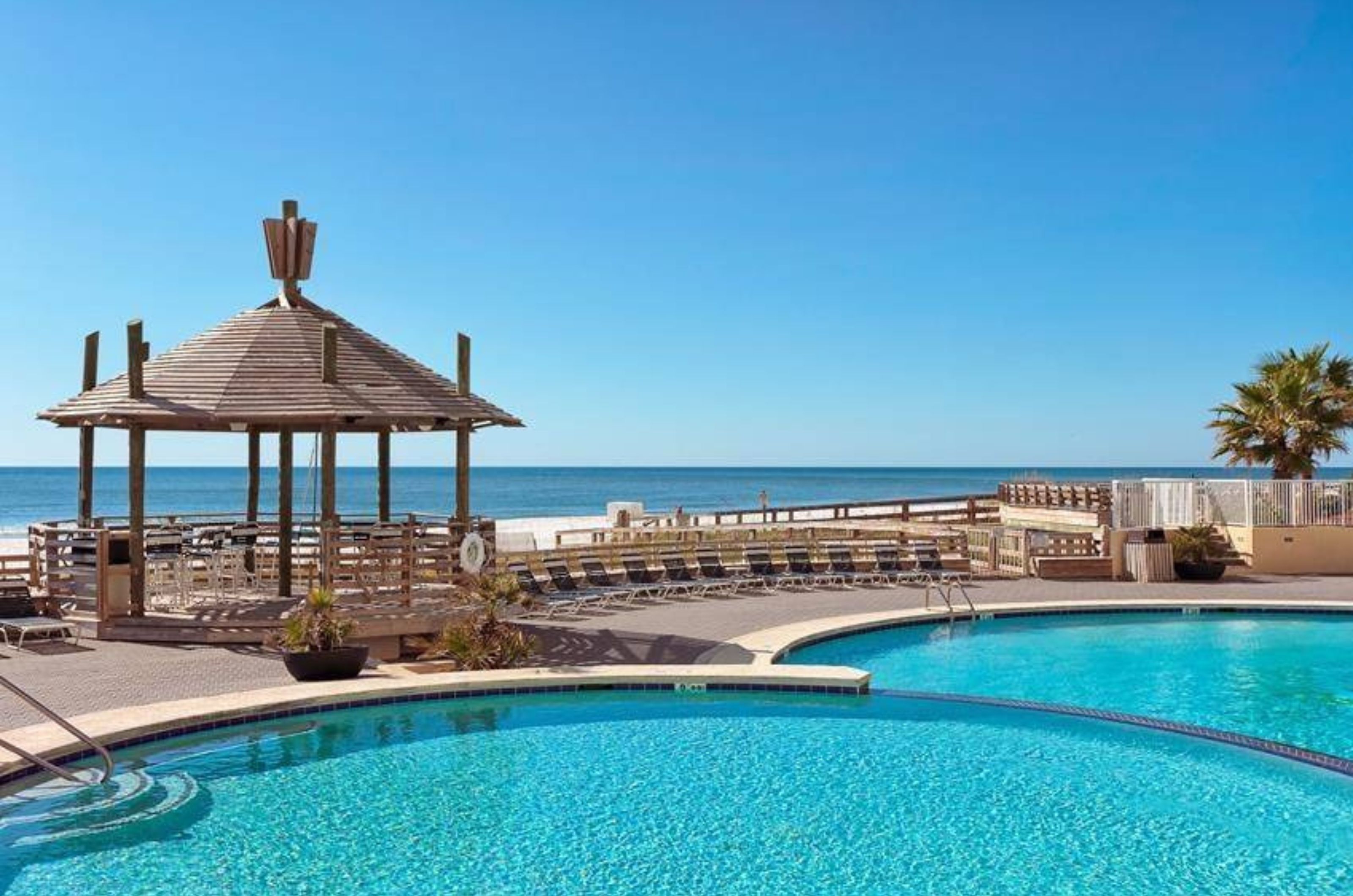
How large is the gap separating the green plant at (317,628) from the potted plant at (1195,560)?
1699 cm

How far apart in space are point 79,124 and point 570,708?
14999mm

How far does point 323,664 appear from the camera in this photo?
429 inches

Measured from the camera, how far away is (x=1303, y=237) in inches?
1374

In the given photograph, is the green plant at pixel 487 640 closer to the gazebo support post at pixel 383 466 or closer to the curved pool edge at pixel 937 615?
the curved pool edge at pixel 937 615

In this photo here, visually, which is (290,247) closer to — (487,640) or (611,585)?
(487,640)

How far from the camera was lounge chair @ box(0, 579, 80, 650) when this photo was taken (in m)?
12.8

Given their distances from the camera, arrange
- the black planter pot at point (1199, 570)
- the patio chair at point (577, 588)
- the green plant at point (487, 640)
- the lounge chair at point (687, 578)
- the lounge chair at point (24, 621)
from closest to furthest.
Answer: the green plant at point (487, 640), the lounge chair at point (24, 621), the patio chair at point (577, 588), the lounge chair at point (687, 578), the black planter pot at point (1199, 570)

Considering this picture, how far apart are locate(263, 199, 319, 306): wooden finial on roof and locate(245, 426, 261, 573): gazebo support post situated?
2561 mm

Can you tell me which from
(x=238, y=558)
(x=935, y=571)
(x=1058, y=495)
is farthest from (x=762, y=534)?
(x=1058, y=495)

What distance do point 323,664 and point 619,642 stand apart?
4019 mm

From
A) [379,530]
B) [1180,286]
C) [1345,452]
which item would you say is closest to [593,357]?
[1180,286]

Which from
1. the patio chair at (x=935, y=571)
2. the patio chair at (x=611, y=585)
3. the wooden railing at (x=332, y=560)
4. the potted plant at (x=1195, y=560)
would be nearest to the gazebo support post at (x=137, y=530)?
the wooden railing at (x=332, y=560)

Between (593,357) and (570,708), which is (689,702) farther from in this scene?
(593,357)

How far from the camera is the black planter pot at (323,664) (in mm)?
10844
